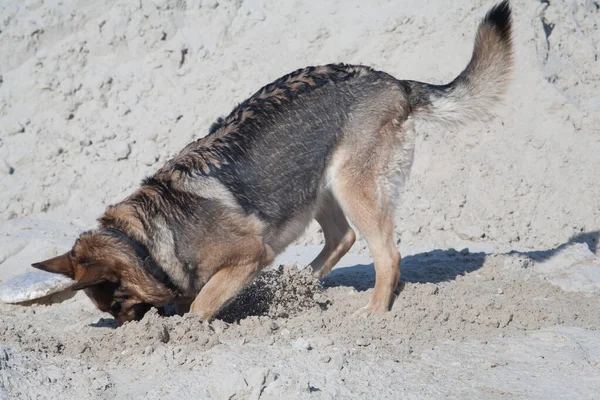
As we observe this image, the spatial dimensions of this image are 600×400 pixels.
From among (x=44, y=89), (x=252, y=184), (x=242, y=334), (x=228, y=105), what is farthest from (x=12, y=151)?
(x=242, y=334)

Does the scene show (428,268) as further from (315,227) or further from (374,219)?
(315,227)

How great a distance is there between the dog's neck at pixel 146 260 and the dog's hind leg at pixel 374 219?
71.5 inches

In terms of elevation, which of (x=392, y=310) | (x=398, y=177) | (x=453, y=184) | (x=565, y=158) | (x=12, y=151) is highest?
(x=12, y=151)

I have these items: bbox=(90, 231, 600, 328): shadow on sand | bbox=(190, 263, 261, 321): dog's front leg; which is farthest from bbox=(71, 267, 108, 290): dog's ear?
bbox=(90, 231, 600, 328): shadow on sand

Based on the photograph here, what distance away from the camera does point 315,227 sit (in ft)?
33.1

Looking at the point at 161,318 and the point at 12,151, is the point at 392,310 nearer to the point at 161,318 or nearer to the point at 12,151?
the point at 161,318

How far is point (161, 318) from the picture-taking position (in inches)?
233

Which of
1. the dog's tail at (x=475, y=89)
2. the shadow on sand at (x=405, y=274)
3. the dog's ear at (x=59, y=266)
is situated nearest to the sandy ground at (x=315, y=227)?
the shadow on sand at (x=405, y=274)

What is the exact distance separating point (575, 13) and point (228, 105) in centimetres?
568

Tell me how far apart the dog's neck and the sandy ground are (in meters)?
0.35

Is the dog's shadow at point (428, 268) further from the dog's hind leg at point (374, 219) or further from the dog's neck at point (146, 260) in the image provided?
the dog's neck at point (146, 260)

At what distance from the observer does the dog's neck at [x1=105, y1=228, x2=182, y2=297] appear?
233 inches

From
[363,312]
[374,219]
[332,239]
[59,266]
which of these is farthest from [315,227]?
[59,266]

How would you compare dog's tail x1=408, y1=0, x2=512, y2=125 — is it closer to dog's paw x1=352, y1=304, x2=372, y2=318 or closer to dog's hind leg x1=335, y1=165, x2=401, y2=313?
dog's hind leg x1=335, y1=165, x2=401, y2=313
